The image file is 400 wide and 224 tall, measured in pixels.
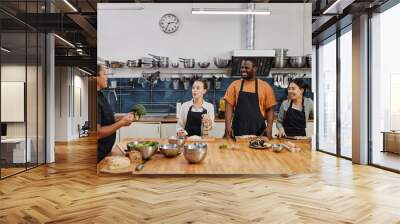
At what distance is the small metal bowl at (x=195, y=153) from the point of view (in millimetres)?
4121

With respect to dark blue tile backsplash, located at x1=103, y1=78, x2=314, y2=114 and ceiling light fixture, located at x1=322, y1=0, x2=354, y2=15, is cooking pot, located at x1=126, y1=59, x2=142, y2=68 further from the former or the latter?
ceiling light fixture, located at x1=322, y1=0, x2=354, y2=15

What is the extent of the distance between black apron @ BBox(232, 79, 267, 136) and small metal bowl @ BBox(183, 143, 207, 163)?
681 millimetres

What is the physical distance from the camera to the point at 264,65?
182 inches

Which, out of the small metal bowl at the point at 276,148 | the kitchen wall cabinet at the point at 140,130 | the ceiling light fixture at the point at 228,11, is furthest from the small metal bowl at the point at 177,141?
the ceiling light fixture at the point at 228,11

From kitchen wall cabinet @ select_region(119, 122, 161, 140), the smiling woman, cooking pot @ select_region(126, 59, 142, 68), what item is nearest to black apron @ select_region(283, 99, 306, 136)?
the smiling woman

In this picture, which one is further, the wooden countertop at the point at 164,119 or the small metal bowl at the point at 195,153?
the wooden countertop at the point at 164,119

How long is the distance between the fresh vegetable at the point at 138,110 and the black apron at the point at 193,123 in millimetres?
600

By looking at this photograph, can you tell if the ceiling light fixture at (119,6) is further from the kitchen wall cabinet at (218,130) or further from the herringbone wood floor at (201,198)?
the herringbone wood floor at (201,198)

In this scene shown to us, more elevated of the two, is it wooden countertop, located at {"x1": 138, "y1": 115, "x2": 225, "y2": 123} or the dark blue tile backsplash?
the dark blue tile backsplash

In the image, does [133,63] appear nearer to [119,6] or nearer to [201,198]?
[119,6]

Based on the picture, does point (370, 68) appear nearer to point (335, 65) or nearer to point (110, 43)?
point (335, 65)

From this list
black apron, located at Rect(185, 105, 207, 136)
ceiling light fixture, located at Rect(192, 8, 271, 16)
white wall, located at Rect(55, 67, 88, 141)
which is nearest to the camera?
ceiling light fixture, located at Rect(192, 8, 271, 16)

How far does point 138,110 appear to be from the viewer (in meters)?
4.66

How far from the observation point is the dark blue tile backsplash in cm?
459
